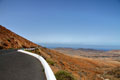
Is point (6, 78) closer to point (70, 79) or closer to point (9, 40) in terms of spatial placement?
point (70, 79)

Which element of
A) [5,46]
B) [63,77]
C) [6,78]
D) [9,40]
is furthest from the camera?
[9,40]

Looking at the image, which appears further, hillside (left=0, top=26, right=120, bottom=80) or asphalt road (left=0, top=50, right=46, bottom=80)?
hillside (left=0, top=26, right=120, bottom=80)

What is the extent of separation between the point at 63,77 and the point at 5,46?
31516 millimetres

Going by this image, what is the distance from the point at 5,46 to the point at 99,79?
27871 millimetres

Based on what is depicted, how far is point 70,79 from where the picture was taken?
9.37m

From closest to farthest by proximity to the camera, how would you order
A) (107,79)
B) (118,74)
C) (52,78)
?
(52,78) → (107,79) → (118,74)

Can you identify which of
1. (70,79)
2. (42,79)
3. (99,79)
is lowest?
(99,79)

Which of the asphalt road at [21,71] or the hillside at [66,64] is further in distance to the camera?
the hillside at [66,64]

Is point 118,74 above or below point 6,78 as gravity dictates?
below

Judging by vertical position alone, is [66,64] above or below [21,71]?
below

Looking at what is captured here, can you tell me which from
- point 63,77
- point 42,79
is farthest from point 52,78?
point 63,77

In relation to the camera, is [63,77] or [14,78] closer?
[14,78]

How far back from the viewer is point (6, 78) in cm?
618

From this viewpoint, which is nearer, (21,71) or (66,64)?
(21,71)
